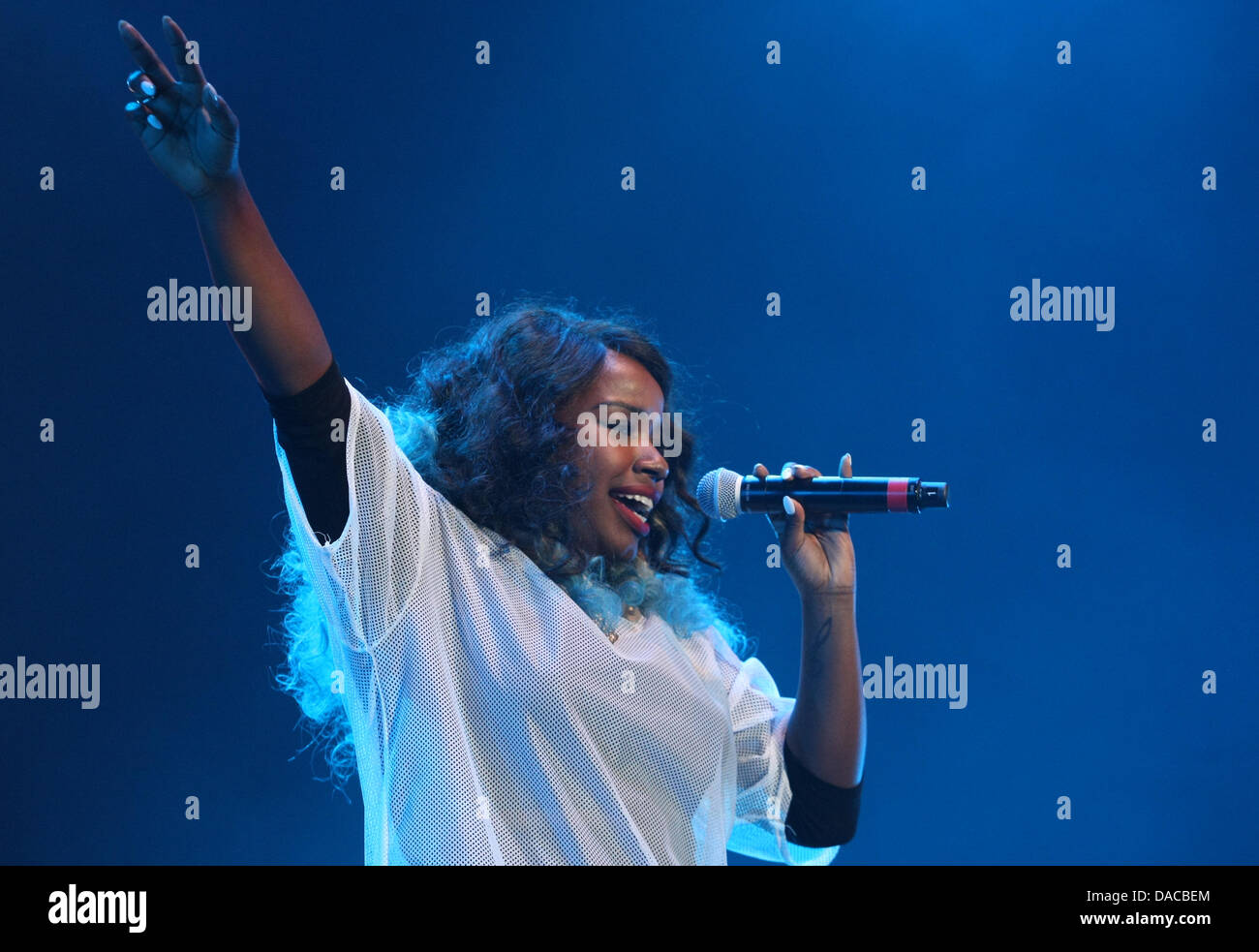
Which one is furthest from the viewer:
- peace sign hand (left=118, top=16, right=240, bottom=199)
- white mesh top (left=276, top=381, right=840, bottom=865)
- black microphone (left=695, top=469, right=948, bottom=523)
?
black microphone (left=695, top=469, right=948, bottom=523)

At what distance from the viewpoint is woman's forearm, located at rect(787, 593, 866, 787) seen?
5.20 feet

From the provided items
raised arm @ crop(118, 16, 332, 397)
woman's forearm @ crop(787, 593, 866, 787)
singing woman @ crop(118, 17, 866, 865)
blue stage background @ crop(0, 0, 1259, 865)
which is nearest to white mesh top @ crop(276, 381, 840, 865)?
singing woman @ crop(118, 17, 866, 865)

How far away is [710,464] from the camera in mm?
2438

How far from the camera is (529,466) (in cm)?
151

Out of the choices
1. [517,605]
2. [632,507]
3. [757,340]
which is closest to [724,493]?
[632,507]

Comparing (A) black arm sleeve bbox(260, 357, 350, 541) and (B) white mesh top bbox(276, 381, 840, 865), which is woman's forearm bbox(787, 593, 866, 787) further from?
(A) black arm sleeve bbox(260, 357, 350, 541)

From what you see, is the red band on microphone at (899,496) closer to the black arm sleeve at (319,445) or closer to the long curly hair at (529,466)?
the long curly hair at (529,466)

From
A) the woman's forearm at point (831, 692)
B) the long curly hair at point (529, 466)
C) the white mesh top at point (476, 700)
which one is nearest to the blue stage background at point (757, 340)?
the long curly hair at point (529, 466)

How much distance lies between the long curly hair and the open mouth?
0.04m

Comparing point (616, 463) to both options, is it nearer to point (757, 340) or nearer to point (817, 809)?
point (817, 809)

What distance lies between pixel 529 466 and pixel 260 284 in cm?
Result: 46

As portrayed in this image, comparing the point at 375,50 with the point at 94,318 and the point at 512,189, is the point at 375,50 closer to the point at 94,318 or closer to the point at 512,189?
the point at 512,189
